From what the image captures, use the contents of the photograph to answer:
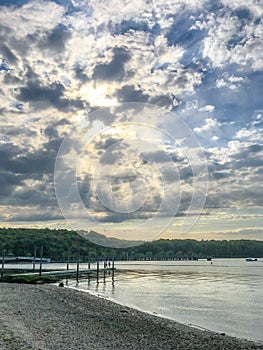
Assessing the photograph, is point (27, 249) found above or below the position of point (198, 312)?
above

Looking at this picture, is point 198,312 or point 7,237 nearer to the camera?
point 198,312

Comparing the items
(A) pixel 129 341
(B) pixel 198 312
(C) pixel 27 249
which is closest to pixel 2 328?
(A) pixel 129 341

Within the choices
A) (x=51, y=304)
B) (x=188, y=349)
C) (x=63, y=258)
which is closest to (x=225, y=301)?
(x=51, y=304)

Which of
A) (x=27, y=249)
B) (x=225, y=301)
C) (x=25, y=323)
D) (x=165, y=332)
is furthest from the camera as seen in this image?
(x=27, y=249)

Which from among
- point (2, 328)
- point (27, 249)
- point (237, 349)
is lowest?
point (237, 349)

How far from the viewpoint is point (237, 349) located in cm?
1884

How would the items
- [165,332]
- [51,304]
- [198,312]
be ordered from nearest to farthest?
[165,332] < [51,304] < [198,312]

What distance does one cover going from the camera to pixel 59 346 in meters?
15.7

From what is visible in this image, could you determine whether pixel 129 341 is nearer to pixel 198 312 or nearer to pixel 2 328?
pixel 2 328

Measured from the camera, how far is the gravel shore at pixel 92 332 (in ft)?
54.1

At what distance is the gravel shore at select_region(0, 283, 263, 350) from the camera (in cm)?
1650

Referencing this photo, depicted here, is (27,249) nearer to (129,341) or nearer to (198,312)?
(198,312)

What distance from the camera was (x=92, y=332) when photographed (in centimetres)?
2020

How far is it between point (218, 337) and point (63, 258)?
176098 millimetres
